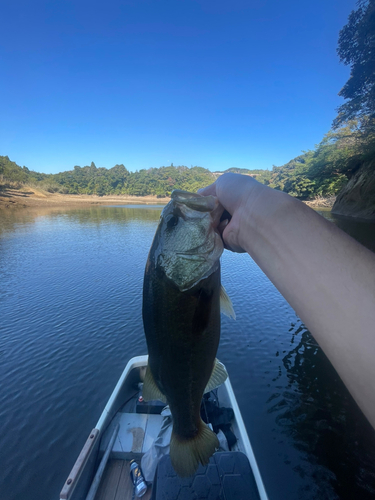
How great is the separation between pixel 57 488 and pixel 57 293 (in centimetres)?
1035

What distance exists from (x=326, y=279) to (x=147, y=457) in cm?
486

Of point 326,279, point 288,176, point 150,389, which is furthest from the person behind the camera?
point 288,176

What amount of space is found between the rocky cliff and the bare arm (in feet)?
111

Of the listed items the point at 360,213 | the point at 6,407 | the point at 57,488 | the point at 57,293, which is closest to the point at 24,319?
the point at 57,293

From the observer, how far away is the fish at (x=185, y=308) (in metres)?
1.97

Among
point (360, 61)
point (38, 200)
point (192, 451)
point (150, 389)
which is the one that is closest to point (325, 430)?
point (192, 451)

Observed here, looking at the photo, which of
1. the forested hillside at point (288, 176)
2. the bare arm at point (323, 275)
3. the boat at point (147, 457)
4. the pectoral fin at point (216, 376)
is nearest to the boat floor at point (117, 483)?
the boat at point (147, 457)

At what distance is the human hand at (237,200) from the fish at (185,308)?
11cm

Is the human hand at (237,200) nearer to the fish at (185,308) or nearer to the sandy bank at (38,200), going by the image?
the fish at (185,308)

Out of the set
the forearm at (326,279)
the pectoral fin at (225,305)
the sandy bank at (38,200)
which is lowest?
the sandy bank at (38,200)

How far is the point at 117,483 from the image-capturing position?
430 cm

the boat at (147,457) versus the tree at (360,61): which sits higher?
the tree at (360,61)

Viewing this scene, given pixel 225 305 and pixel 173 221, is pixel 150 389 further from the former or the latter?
pixel 173 221

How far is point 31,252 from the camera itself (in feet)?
73.3
